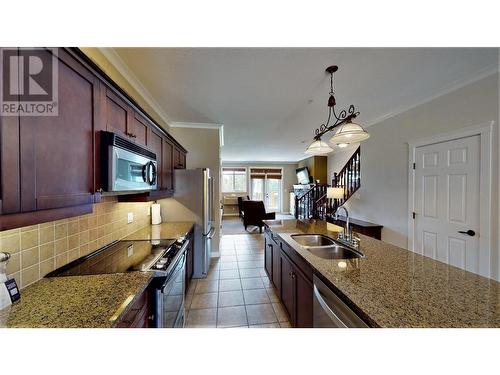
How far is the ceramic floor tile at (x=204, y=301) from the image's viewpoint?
2.25 metres

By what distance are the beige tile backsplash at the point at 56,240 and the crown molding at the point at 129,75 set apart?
1.30 meters

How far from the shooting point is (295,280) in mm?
1667

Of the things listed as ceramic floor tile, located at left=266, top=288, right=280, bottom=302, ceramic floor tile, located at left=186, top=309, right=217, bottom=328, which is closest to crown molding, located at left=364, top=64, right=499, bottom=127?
ceramic floor tile, located at left=266, top=288, right=280, bottom=302

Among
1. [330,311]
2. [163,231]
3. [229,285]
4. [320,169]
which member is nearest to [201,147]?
[163,231]

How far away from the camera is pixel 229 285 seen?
2.74 m

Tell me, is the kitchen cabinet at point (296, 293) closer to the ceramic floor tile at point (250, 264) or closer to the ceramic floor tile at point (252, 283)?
the ceramic floor tile at point (252, 283)

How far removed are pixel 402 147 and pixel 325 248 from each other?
2461mm

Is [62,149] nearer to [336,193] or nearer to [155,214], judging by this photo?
[155,214]

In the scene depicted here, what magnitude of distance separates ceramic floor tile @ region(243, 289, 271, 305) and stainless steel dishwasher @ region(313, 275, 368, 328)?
3.94 feet

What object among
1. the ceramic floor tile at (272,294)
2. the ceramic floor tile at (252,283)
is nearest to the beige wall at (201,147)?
the ceramic floor tile at (252,283)

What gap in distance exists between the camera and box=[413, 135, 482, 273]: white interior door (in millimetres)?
2143
